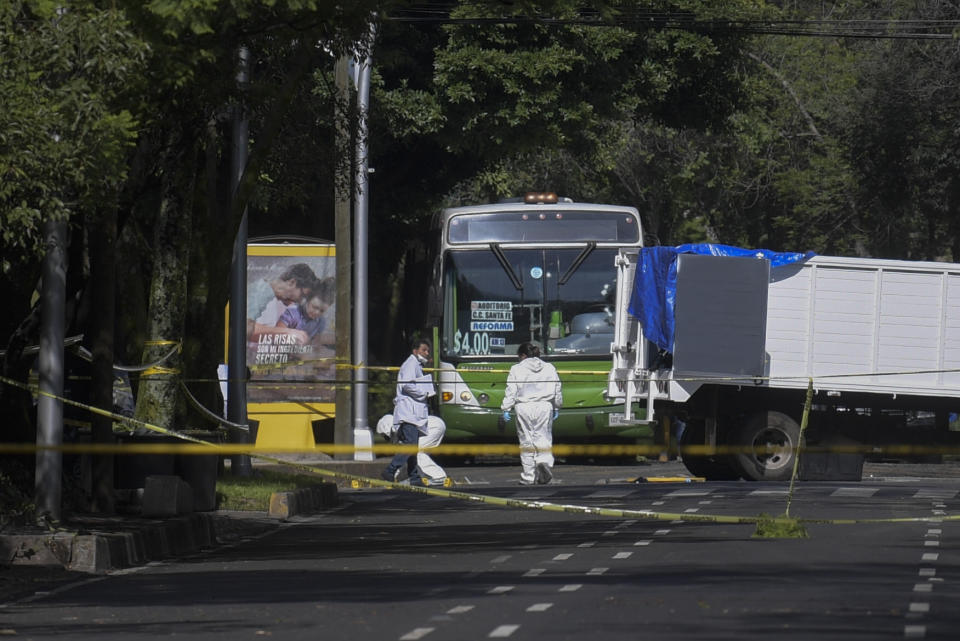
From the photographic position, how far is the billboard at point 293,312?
27.3 m

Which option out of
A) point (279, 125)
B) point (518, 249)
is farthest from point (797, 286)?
point (279, 125)

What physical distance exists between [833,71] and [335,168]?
94.7ft

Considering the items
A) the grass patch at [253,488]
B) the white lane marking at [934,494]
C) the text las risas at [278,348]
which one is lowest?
the white lane marking at [934,494]

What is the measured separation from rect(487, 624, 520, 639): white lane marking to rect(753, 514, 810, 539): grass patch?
17.1ft

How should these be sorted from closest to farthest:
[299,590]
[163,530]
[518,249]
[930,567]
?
[299,590] → [930,567] → [163,530] → [518,249]

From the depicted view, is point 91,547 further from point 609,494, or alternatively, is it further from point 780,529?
point 609,494

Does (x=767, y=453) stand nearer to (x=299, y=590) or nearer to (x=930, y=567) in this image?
(x=930, y=567)

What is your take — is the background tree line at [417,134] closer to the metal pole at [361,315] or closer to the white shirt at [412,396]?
the metal pole at [361,315]

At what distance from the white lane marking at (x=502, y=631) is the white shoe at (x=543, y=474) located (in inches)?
518

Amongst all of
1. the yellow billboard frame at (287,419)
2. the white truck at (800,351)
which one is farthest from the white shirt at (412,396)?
the yellow billboard frame at (287,419)

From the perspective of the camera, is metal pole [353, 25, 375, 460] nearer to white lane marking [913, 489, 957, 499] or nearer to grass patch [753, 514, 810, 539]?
white lane marking [913, 489, 957, 499]

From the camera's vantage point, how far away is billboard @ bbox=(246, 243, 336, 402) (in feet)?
89.7

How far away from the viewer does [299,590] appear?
11.0m

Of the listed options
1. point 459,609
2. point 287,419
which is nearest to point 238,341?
point 287,419
